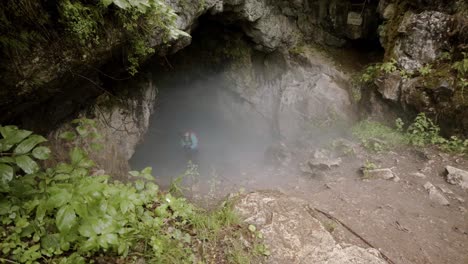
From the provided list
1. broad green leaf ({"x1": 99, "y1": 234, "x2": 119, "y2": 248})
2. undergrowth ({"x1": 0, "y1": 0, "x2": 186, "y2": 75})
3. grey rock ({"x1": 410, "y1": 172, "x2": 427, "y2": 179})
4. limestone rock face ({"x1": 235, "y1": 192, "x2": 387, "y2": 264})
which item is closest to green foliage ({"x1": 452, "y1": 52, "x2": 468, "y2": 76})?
grey rock ({"x1": 410, "y1": 172, "x2": 427, "y2": 179})

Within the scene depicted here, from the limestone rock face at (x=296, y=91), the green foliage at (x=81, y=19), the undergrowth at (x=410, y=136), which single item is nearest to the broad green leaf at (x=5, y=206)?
the green foliage at (x=81, y=19)

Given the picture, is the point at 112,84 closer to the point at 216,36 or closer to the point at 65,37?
the point at 65,37

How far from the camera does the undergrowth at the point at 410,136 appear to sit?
21.5ft

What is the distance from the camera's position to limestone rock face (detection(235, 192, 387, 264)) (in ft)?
10.2

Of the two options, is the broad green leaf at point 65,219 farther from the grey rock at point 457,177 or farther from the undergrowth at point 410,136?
the undergrowth at point 410,136

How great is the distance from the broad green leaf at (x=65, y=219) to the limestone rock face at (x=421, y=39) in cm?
840

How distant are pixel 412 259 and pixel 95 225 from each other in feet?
13.6

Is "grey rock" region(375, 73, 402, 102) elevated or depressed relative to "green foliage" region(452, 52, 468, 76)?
depressed

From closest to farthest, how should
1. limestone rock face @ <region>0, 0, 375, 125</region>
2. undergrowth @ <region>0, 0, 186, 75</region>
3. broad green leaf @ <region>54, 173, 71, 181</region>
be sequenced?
broad green leaf @ <region>54, 173, 71, 181</region>, undergrowth @ <region>0, 0, 186, 75</region>, limestone rock face @ <region>0, 0, 375, 125</region>

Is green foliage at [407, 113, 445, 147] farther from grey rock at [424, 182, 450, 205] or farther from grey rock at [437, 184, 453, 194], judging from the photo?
grey rock at [424, 182, 450, 205]

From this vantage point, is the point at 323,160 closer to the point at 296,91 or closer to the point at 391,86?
the point at 391,86

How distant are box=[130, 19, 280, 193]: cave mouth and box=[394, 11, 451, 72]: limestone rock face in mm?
4800

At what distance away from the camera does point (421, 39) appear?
23.3 feet

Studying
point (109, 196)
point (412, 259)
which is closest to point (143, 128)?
point (109, 196)
